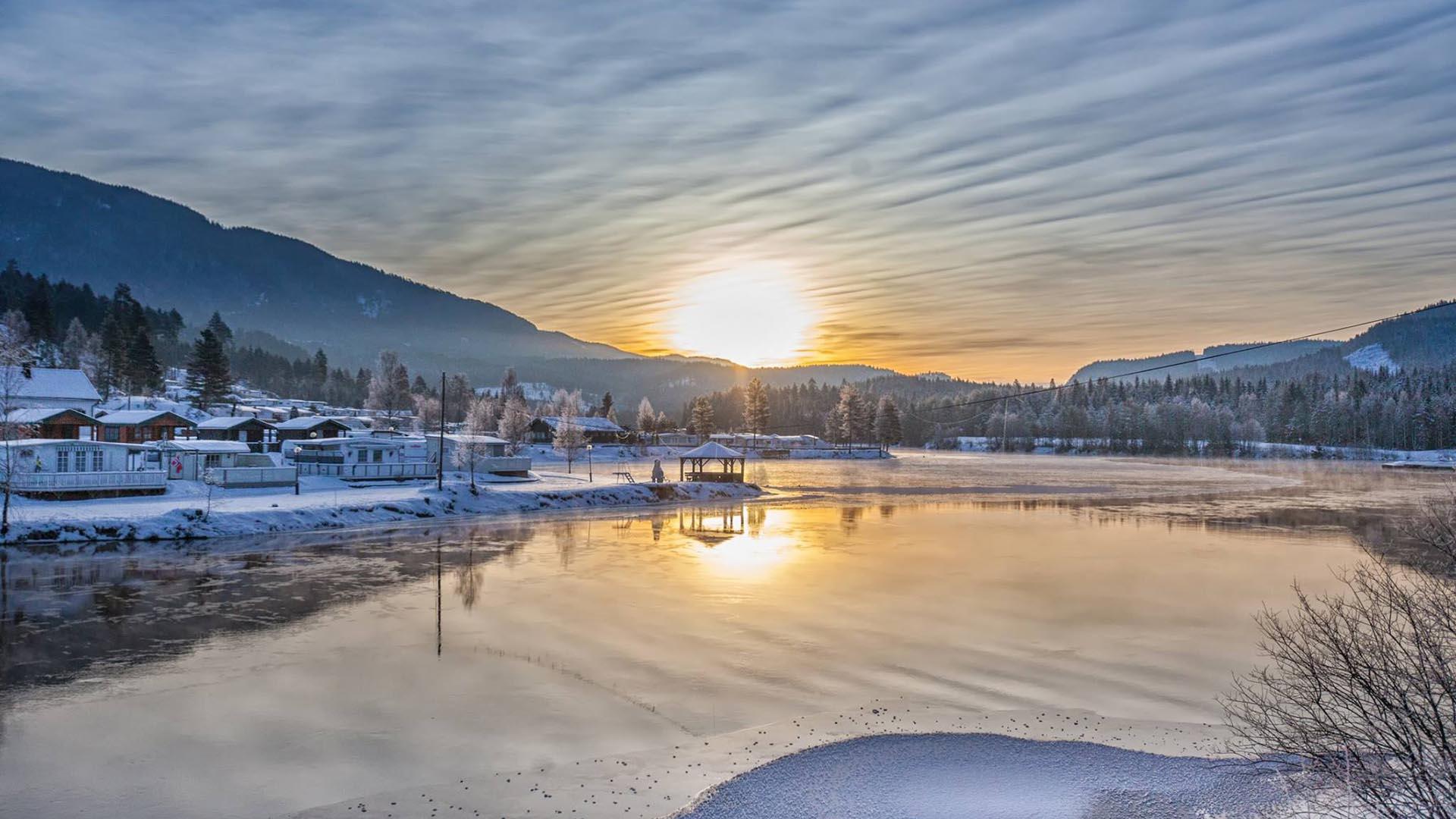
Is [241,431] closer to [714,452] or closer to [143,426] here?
[143,426]

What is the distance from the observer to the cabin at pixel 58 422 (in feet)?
199

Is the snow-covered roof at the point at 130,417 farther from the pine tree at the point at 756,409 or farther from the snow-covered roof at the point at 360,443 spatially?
the pine tree at the point at 756,409

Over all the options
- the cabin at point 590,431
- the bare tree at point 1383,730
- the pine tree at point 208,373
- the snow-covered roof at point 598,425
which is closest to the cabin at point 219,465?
the pine tree at point 208,373

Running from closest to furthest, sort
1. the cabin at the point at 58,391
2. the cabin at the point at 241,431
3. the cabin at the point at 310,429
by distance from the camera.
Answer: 1. the cabin at the point at 58,391
2. the cabin at the point at 241,431
3. the cabin at the point at 310,429

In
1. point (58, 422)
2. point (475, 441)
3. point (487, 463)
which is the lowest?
point (487, 463)

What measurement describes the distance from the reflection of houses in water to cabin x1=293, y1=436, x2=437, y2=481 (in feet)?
69.4

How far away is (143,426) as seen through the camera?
7231 centimetres

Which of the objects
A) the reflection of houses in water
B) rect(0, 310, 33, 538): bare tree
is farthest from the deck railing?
the reflection of houses in water

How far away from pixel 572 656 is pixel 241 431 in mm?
65189

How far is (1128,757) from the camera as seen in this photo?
13734 mm

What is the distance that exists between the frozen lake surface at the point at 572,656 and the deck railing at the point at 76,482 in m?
12.1

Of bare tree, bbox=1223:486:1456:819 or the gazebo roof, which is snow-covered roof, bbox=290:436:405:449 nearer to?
the gazebo roof

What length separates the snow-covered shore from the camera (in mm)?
37438

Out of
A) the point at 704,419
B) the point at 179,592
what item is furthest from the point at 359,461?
the point at 704,419
